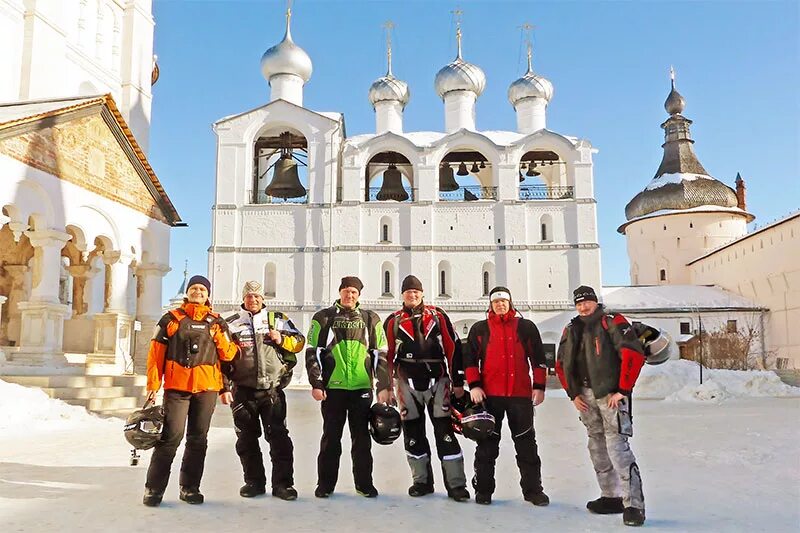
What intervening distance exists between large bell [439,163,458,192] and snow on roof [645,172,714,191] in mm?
17427

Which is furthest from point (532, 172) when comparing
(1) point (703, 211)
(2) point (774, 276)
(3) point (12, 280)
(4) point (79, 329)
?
(3) point (12, 280)

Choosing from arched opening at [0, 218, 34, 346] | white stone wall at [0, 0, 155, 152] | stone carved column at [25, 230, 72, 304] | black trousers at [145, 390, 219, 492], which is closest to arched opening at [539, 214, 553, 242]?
white stone wall at [0, 0, 155, 152]

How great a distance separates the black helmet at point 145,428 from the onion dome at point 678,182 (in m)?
42.1

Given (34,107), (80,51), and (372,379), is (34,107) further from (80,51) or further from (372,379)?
(372,379)

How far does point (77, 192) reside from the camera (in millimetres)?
11961

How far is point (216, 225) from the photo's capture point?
3069 centimetres

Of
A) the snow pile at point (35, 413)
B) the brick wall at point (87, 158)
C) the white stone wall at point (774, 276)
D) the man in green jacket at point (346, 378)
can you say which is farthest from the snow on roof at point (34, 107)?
the white stone wall at point (774, 276)

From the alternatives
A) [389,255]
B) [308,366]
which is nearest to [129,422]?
[308,366]

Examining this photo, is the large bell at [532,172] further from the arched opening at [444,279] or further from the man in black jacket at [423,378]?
the man in black jacket at [423,378]

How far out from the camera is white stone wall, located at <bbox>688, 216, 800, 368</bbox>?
3105 centimetres

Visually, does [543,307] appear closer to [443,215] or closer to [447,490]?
[443,215]

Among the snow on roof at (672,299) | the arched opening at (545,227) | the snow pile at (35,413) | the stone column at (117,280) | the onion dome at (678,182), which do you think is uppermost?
the onion dome at (678,182)

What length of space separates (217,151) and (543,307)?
648 inches

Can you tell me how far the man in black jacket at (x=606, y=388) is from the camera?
443 cm
